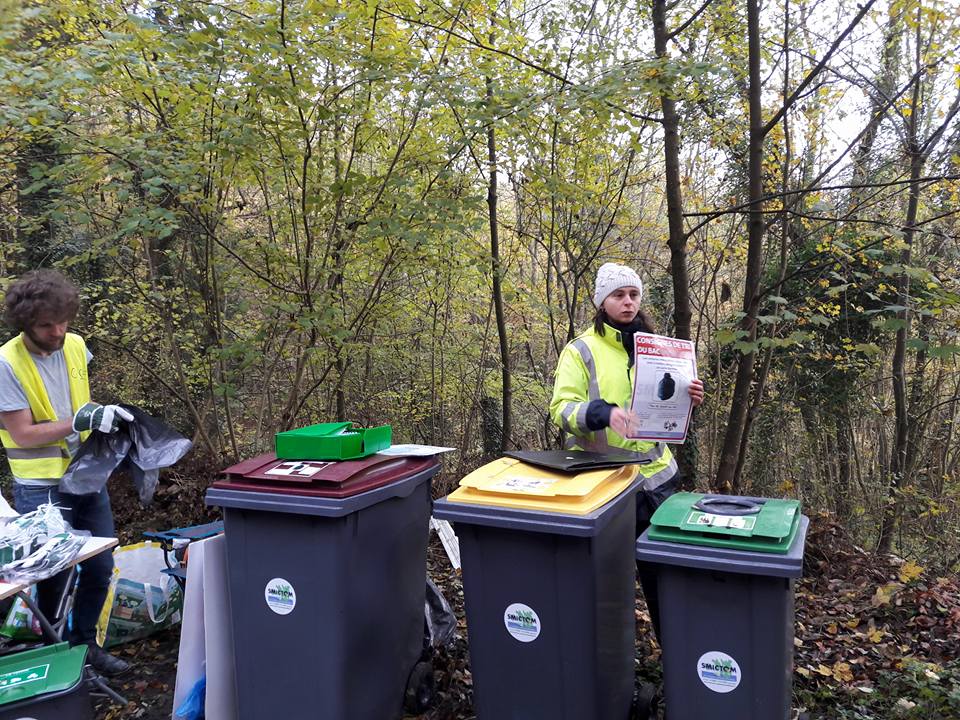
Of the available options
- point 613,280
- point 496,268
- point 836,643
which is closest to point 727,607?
point 613,280

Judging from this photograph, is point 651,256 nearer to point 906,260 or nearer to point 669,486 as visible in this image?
point 906,260

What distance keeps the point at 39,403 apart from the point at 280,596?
159 centimetres

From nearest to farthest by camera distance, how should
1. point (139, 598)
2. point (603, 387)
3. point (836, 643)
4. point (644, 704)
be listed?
1. point (644, 704)
2. point (603, 387)
3. point (836, 643)
4. point (139, 598)

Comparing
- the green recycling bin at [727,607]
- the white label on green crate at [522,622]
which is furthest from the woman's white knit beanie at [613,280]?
the white label on green crate at [522,622]

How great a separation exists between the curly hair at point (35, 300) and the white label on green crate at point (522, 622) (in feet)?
7.90

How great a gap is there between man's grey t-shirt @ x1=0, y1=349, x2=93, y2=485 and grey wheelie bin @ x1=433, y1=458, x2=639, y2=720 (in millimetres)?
2035

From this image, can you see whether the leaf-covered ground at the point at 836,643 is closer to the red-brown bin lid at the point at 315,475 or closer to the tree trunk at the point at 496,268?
the red-brown bin lid at the point at 315,475

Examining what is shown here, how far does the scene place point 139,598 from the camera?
12.2 feet

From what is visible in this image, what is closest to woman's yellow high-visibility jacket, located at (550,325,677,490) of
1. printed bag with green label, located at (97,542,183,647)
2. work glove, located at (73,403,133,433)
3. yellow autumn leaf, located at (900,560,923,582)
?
work glove, located at (73,403,133,433)

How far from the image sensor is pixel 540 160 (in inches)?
225

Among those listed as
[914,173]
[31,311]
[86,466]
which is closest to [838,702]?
[86,466]

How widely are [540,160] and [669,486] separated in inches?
143

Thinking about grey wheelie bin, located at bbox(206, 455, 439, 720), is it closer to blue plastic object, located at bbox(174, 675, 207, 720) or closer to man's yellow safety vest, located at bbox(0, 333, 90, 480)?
blue plastic object, located at bbox(174, 675, 207, 720)

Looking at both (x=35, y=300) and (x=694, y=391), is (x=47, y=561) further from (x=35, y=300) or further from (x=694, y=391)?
(x=694, y=391)
